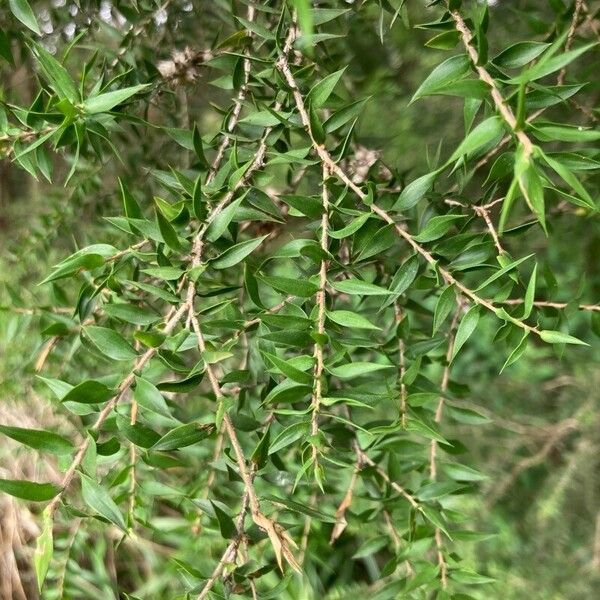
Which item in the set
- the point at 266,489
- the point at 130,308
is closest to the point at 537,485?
the point at 266,489

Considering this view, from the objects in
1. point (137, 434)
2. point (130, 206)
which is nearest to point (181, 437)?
point (137, 434)

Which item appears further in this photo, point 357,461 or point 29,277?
point 29,277

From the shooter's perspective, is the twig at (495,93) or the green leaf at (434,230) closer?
the twig at (495,93)

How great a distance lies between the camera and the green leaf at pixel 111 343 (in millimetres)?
335

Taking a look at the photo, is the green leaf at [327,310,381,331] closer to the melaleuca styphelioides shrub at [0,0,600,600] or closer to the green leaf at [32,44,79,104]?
the melaleuca styphelioides shrub at [0,0,600,600]

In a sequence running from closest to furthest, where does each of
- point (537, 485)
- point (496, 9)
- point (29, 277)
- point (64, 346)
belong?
point (64, 346) → point (496, 9) → point (29, 277) → point (537, 485)

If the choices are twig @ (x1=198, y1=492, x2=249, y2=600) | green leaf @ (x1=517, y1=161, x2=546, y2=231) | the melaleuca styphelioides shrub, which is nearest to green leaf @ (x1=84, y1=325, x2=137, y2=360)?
the melaleuca styphelioides shrub

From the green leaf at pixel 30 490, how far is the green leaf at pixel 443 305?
215 mm

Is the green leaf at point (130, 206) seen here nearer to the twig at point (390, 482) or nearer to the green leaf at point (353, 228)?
the green leaf at point (353, 228)

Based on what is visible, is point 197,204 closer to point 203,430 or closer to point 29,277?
point 203,430

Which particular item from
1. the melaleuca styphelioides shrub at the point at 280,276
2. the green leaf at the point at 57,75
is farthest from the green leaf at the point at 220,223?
the green leaf at the point at 57,75

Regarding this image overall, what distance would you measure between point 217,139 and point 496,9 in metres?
0.42

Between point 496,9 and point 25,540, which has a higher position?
point 496,9

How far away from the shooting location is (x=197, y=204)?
32cm
